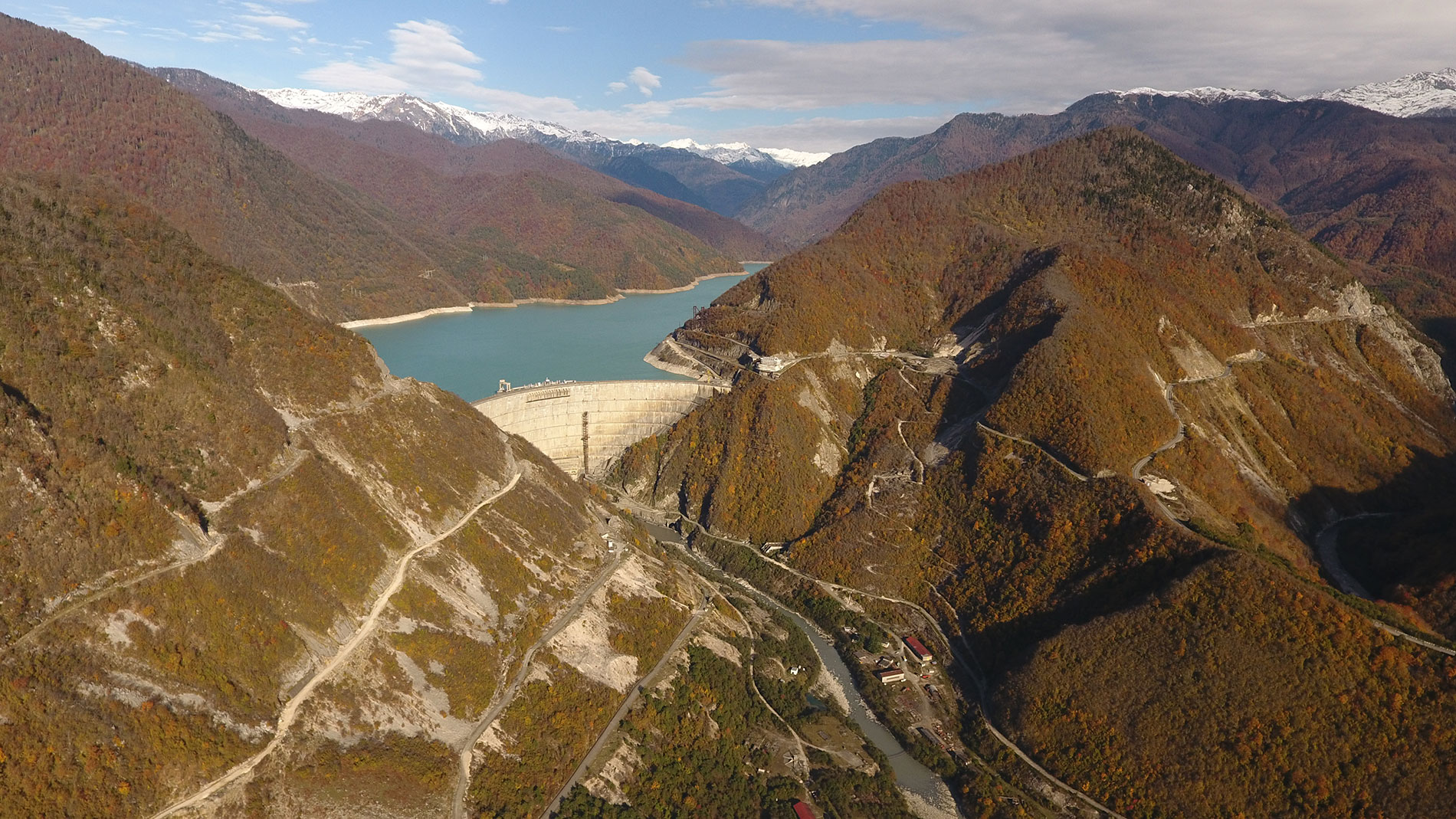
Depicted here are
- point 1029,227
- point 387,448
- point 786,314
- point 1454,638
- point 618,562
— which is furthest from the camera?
point 1029,227

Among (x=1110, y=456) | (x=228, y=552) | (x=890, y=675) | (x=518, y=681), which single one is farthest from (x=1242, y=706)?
(x=228, y=552)

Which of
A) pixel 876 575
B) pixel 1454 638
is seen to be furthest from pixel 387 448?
pixel 1454 638

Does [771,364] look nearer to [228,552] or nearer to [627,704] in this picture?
[627,704]

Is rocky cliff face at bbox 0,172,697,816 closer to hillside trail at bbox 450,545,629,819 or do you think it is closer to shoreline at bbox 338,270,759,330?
hillside trail at bbox 450,545,629,819

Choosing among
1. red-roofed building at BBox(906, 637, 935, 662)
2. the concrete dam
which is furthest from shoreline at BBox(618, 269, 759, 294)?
red-roofed building at BBox(906, 637, 935, 662)

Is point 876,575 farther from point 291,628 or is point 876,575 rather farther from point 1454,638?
point 291,628

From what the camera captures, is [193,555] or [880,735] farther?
[880,735]
